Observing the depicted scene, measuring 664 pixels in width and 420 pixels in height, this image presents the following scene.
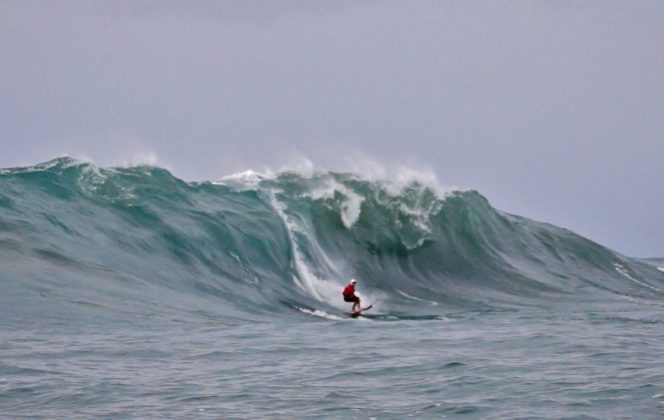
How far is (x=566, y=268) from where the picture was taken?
1092 inches

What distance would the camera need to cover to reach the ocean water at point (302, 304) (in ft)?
28.0

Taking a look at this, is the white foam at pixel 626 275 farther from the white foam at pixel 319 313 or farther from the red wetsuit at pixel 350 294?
the white foam at pixel 319 313

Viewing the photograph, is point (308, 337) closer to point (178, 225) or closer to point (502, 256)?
point (178, 225)

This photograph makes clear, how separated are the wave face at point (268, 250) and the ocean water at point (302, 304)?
66 millimetres

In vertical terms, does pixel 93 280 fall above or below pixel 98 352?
above

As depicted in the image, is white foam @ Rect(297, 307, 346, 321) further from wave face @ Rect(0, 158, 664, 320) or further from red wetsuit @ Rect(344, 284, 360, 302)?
red wetsuit @ Rect(344, 284, 360, 302)

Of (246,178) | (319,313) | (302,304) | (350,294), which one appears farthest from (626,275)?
(319,313)

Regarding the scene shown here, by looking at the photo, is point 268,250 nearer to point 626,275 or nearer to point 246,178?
point 246,178

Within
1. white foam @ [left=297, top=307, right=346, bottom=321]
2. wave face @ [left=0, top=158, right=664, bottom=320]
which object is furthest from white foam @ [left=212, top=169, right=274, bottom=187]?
white foam @ [left=297, top=307, right=346, bottom=321]

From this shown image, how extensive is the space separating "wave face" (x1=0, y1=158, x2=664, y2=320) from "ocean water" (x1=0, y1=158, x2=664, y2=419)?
66mm

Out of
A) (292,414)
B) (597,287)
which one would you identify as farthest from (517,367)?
(597,287)

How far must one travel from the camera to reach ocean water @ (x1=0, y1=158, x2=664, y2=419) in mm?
8531

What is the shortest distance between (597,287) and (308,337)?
50.4 feet

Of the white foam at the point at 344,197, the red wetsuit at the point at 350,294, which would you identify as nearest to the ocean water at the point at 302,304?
the white foam at the point at 344,197
